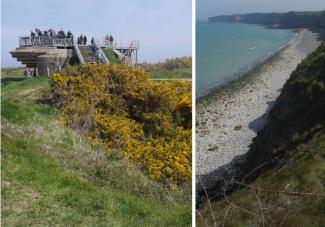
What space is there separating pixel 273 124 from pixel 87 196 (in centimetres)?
1683

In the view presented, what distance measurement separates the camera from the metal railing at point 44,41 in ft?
12.2

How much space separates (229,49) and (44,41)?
28.9m

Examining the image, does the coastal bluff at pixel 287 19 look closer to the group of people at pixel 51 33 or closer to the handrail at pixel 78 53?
the handrail at pixel 78 53

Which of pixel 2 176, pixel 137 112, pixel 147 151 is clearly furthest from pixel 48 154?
pixel 137 112

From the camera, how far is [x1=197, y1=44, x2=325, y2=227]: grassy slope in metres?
6.43

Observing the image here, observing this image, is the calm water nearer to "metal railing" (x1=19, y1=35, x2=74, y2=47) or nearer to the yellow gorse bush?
the yellow gorse bush

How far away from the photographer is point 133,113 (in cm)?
618

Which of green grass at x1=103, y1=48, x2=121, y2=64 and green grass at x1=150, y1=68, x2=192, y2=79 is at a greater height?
green grass at x1=103, y1=48, x2=121, y2=64

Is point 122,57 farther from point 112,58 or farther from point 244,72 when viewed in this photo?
point 244,72

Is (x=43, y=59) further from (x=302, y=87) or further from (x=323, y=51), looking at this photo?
(x=323, y=51)

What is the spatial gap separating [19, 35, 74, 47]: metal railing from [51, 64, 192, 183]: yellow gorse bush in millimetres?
605

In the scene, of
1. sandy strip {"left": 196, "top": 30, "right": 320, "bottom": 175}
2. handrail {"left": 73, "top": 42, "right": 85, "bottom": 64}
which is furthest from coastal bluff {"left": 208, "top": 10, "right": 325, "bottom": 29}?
handrail {"left": 73, "top": 42, "right": 85, "bottom": 64}

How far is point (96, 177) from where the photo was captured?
13.8 feet

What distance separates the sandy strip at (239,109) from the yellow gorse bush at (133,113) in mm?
11834
